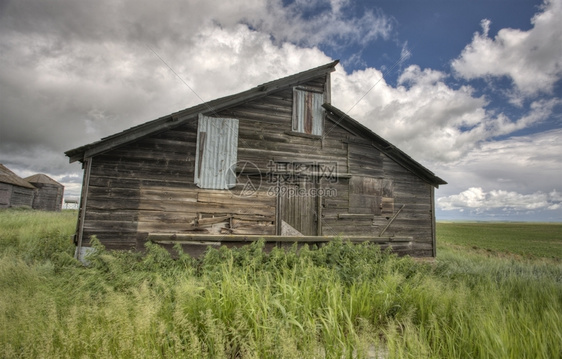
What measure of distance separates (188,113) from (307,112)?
4520mm

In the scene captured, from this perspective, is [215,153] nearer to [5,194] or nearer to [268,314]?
[268,314]

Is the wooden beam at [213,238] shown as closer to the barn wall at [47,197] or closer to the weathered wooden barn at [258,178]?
the weathered wooden barn at [258,178]

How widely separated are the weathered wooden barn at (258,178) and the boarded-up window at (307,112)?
4 cm

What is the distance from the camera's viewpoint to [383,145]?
11883 millimetres

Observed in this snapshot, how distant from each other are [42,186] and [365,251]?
1721 inches

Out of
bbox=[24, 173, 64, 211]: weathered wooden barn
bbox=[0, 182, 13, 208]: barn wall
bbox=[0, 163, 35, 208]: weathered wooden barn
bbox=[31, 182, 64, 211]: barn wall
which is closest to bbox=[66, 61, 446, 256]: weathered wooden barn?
bbox=[0, 163, 35, 208]: weathered wooden barn

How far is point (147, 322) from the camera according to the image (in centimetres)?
262

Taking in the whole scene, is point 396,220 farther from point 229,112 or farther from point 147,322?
point 147,322

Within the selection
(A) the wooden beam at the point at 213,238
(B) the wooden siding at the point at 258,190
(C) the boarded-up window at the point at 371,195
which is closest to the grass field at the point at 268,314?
(A) the wooden beam at the point at 213,238

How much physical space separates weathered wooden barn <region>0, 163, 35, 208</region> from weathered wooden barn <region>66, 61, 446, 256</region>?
86.8ft

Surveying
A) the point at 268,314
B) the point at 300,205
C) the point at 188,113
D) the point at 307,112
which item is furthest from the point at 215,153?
the point at 268,314

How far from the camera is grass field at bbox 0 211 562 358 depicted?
2484 mm

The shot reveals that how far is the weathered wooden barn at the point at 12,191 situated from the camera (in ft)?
85.8

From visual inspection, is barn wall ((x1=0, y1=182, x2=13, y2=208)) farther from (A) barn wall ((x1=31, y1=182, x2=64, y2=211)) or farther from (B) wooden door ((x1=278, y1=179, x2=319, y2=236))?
(B) wooden door ((x1=278, y1=179, x2=319, y2=236))
